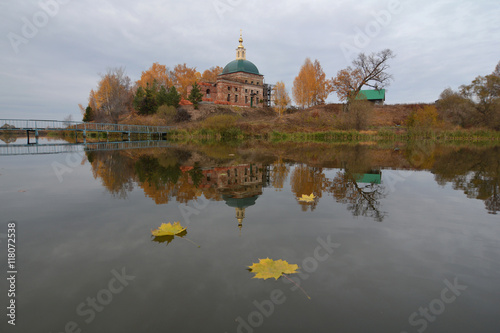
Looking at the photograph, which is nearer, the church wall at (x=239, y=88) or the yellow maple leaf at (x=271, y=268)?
the yellow maple leaf at (x=271, y=268)

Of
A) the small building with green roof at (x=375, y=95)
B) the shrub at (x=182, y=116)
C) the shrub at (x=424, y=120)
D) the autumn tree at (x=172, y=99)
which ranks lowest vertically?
the shrub at (x=424, y=120)

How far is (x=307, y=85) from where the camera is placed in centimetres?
5962

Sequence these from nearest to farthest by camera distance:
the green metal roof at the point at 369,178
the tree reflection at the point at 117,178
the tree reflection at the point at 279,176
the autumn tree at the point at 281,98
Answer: the tree reflection at the point at 117,178 < the tree reflection at the point at 279,176 < the green metal roof at the point at 369,178 < the autumn tree at the point at 281,98

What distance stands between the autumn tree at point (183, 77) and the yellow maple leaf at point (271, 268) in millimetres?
70287

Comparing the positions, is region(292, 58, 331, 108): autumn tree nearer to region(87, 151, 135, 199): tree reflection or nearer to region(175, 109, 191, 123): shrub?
region(175, 109, 191, 123): shrub

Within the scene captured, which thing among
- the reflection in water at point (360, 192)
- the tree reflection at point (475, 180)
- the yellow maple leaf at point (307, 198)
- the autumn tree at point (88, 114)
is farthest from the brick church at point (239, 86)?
the yellow maple leaf at point (307, 198)

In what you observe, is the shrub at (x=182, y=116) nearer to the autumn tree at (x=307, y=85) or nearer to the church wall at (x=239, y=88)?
the church wall at (x=239, y=88)

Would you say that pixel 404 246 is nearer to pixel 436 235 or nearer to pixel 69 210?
pixel 436 235

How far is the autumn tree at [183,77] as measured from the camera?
69125mm

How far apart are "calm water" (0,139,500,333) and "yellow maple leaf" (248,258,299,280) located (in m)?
0.08

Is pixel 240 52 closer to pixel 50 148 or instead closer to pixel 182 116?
pixel 182 116

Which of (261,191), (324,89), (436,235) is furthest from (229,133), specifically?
(324,89)

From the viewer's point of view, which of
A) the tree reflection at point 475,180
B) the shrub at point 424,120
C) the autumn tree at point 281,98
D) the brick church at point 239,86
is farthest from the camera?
the brick church at point 239,86

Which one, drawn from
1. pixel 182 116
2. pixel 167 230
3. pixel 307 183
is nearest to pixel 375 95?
pixel 182 116
